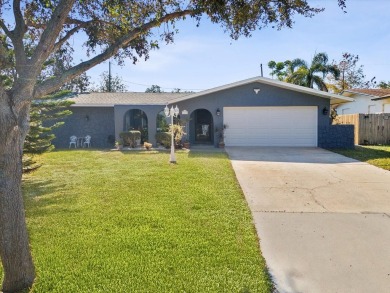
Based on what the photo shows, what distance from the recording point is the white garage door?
1664 centimetres

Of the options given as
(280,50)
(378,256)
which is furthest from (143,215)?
(280,50)

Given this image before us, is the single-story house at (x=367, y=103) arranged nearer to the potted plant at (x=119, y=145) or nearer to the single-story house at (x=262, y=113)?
the single-story house at (x=262, y=113)

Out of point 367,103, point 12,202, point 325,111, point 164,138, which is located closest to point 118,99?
point 164,138

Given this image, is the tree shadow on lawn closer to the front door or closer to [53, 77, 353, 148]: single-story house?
[53, 77, 353, 148]: single-story house

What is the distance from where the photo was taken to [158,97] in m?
20.2

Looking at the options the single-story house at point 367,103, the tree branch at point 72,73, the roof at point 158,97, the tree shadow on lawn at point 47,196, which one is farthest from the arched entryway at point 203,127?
the tree branch at point 72,73

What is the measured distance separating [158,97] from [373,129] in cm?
1388

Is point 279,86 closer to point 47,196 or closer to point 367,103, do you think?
point 367,103

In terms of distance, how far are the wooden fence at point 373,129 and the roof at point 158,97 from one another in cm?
230

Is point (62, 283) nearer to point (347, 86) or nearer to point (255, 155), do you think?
point (255, 155)

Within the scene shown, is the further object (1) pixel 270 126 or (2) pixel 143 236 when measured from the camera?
(1) pixel 270 126

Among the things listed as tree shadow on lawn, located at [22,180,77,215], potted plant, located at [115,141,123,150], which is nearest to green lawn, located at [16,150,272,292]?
tree shadow on lawn, located at [22,180,77,215]

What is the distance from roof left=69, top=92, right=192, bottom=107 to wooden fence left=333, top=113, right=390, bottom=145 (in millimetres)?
11871

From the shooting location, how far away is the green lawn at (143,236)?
3230 millimetres
